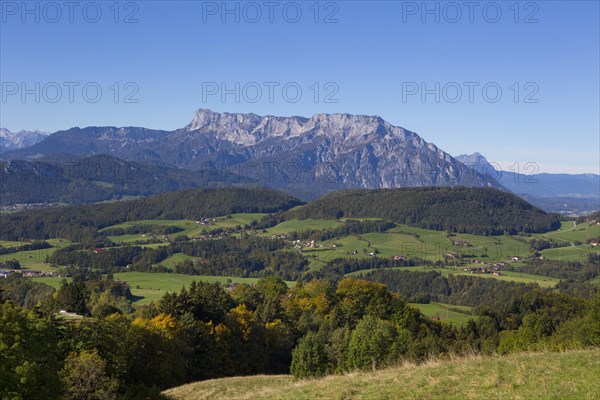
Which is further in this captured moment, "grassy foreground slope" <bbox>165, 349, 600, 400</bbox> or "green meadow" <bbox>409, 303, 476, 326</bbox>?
"green meadow" <bbox>409, 303, 476, 326</bbox>

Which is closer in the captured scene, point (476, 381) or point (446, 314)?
point (476, 381)

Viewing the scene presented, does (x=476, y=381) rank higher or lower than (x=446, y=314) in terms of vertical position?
higher

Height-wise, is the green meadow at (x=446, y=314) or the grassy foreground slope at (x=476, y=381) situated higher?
the grassy foreground slope at (x=476, y=381)

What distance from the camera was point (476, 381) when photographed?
15.5m

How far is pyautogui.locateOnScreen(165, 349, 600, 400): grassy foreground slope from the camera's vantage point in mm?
14047

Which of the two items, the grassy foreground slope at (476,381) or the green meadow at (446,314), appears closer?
the grassy foreground slope at (476,381)

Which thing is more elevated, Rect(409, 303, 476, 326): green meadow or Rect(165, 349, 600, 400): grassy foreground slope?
Rect(165, 349, 600, 400): grassy foreground slope

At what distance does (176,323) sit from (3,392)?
84.5 ft

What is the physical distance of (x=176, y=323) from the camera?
46594 millimetres

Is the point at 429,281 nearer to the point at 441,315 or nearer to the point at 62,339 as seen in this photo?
the point at 441,315

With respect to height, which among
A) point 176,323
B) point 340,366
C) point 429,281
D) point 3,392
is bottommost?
point 429,281

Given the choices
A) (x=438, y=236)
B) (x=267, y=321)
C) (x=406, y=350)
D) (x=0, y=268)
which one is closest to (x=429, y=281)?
(x=438, y=236)

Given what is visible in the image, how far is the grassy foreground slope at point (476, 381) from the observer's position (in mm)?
14047

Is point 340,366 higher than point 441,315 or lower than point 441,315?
Answer: higher
